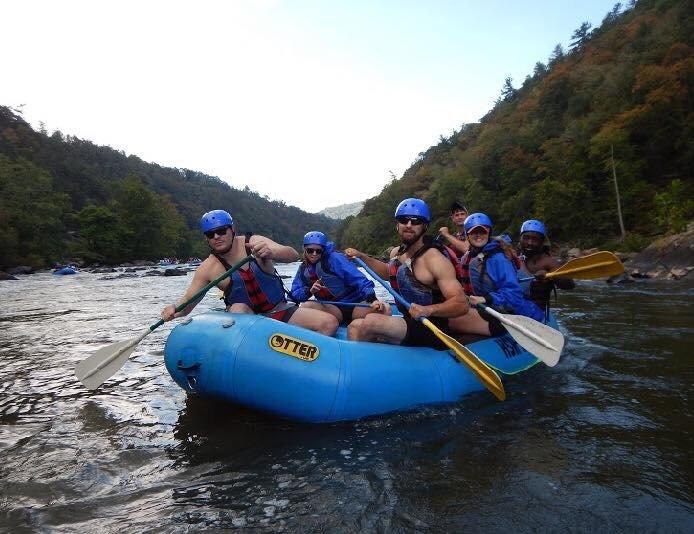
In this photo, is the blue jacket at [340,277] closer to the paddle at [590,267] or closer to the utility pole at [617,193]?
the paddle at [590,267]

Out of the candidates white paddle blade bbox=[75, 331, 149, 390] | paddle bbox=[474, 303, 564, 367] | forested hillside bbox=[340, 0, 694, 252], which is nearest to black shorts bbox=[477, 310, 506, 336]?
paddle bbox=[474, 303, 564, 367]

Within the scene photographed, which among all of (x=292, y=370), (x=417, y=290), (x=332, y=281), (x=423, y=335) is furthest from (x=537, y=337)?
(x=332, y=281)

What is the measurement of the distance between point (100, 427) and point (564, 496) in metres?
3.23

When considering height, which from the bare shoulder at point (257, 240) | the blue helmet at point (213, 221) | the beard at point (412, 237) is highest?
the blue helmet at point (213, 221)

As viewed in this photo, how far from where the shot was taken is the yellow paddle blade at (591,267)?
194 inches

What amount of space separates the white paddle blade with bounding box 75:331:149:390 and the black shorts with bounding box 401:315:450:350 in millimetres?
2236

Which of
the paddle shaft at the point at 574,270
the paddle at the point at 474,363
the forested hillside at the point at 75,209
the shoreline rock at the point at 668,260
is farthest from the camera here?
the forested hillside at the point at 75,209

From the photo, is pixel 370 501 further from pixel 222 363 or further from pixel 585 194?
pixel 585 194

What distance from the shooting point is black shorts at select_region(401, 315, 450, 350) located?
3965mm

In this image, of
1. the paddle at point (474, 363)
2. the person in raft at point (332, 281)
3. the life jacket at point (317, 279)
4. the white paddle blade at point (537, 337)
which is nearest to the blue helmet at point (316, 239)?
the person in raft at point (332, 281)

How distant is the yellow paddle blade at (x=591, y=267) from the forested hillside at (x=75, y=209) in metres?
34.9

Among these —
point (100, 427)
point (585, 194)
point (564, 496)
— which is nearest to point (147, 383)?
point (100, 427)

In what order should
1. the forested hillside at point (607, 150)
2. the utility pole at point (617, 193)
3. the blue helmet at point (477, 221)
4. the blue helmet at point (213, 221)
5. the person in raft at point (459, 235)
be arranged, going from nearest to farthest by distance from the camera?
1. the blue helmet at point (213, 221)
2. the blue helmet at point (477, 221)
3. the person in raft at point (459, 235)
4. the utility pole at point (617, 193)
5. the forested hillside at point (607, 150)

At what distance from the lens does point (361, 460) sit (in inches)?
116
